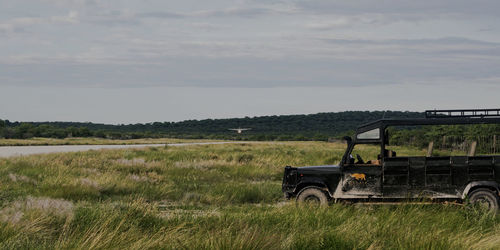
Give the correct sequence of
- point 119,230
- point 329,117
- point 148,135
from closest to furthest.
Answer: point 119,230 < point 148,135 < point 329,117

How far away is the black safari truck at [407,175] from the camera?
11969mm

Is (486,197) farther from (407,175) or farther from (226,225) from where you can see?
(226,225)

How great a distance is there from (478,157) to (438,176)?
0.85 meters

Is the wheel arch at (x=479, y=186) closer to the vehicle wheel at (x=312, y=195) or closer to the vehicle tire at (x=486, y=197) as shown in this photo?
the vehicle tire at (x=486, y=197)

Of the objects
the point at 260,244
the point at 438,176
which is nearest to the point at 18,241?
the point at 260,244

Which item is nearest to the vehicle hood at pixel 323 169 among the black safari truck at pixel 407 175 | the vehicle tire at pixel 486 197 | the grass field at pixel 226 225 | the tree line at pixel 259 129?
the black safari truck at pixel 407 175

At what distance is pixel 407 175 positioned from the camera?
476 inches

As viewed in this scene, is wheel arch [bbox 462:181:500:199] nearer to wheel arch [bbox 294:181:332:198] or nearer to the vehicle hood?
the vehicle hood

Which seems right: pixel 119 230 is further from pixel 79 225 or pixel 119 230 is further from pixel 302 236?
pixel 302 236

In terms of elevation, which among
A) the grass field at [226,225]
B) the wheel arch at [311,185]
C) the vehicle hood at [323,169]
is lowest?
the grass field at [226,225]

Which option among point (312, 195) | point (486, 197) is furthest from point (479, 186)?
point (312, 195)

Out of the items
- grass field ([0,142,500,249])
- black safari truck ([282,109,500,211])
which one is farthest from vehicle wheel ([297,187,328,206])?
grass field ([0,142,500,249])

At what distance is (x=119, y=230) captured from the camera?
8.37 metres

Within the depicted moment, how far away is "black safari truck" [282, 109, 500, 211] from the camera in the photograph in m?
12.0
